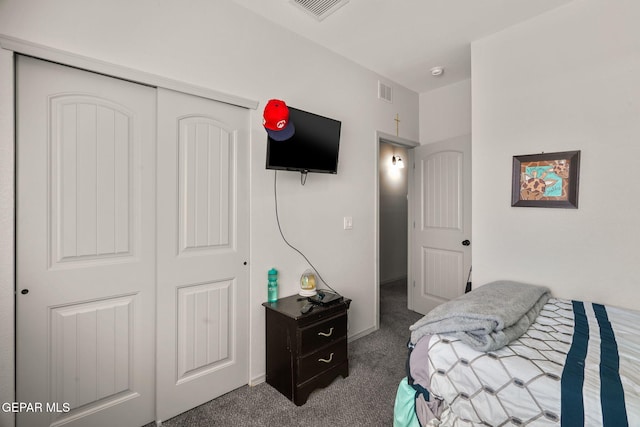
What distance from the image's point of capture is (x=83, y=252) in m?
1.65

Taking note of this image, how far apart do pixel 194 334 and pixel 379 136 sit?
2543 mm

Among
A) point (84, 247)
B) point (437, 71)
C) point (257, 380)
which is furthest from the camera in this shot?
point (437, 71)

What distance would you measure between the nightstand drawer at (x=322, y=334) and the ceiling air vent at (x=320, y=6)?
7.49ft

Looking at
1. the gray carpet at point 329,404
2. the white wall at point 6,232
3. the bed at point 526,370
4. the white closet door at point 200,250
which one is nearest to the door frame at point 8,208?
the white wall at point 6,232

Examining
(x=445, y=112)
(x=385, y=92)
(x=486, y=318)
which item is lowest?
(x=486, y=318)

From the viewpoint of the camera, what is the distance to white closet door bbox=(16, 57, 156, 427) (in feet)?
4.97

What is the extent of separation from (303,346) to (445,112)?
3069 millimetres

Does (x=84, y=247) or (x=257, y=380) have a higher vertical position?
(x=84, y=247)

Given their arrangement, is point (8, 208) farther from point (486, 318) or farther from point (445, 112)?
point (445, 112)

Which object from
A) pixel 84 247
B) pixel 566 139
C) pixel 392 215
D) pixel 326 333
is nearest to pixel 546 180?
pixel 566 139

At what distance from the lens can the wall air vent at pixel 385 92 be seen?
3273mm

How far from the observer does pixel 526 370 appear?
1.23m

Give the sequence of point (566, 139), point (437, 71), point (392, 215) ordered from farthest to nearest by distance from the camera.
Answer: point (392, 215) → point (437, 71) → point (566, 139)

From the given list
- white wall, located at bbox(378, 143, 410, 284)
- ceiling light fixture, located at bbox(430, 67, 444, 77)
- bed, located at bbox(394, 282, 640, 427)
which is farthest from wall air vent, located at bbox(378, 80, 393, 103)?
bed, located at bbox(394, 282, 640, 427)
